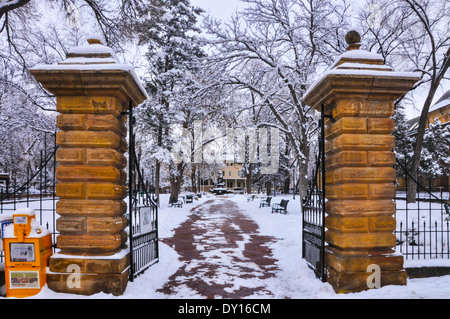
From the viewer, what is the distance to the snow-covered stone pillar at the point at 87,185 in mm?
5094

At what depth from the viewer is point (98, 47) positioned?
544 cm

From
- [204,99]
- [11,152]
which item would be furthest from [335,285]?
[11,152]

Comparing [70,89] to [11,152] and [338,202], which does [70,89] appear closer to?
[338,202]

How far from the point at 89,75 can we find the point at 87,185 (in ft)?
5.72

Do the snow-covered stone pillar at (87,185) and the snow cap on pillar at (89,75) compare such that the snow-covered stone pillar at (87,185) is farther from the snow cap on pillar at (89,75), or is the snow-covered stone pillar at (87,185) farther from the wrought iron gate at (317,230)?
the wrought iron gate at (317,230)

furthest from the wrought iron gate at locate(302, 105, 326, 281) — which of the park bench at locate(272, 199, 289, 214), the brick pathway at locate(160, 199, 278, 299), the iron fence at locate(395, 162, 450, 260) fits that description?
the park bench at locate(272, 199, 289, 214)

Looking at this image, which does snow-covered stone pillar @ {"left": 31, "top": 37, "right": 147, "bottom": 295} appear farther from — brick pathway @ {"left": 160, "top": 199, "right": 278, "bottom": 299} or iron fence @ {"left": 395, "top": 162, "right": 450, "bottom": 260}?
iron fence @ {"left": 395, "top": 162, "right": 450, "bottom": 260}

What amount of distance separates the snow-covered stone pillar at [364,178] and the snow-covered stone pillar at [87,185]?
354cm

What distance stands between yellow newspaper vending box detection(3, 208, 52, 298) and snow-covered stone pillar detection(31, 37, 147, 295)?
234 mm

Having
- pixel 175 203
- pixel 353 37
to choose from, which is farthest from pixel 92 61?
pixel 175 203

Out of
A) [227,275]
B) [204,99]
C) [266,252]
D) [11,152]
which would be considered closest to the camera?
[227,275]

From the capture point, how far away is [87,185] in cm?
519

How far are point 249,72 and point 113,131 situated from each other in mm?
13624

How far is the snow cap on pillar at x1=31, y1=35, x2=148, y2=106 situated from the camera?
496 centimetres
